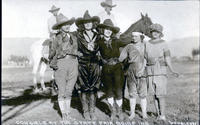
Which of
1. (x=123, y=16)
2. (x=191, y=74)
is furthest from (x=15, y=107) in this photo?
(x=191, y=74)

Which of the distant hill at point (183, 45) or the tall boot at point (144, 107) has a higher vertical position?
the distant hill at point (183, 45)

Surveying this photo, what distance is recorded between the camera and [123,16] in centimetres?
404

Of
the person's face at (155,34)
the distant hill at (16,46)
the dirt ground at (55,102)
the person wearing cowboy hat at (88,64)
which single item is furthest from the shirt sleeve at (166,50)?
the distant hill at (16,46)

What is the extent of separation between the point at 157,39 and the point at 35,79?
76.1 inches

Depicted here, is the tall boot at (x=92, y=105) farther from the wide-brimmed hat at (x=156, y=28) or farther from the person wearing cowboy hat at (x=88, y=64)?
the wide-brimmed hat at (x=156, y=28)

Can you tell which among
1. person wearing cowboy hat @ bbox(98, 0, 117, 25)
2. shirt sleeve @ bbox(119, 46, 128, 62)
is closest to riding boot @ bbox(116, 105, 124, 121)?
shirt sleeve @ bbox(119, 46, 128, 62)

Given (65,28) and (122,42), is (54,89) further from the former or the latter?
(122,42)

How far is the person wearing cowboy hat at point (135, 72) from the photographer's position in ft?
12.6

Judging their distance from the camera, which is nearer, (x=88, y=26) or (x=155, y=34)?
(x=88, y=26)

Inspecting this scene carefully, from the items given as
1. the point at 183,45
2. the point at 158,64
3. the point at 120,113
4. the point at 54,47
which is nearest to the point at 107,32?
the point at 54,47

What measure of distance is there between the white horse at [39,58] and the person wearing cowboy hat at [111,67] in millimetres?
952

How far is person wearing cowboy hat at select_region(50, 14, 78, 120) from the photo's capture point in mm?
3664

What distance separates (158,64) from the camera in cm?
386

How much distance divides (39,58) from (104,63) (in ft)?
3.73
